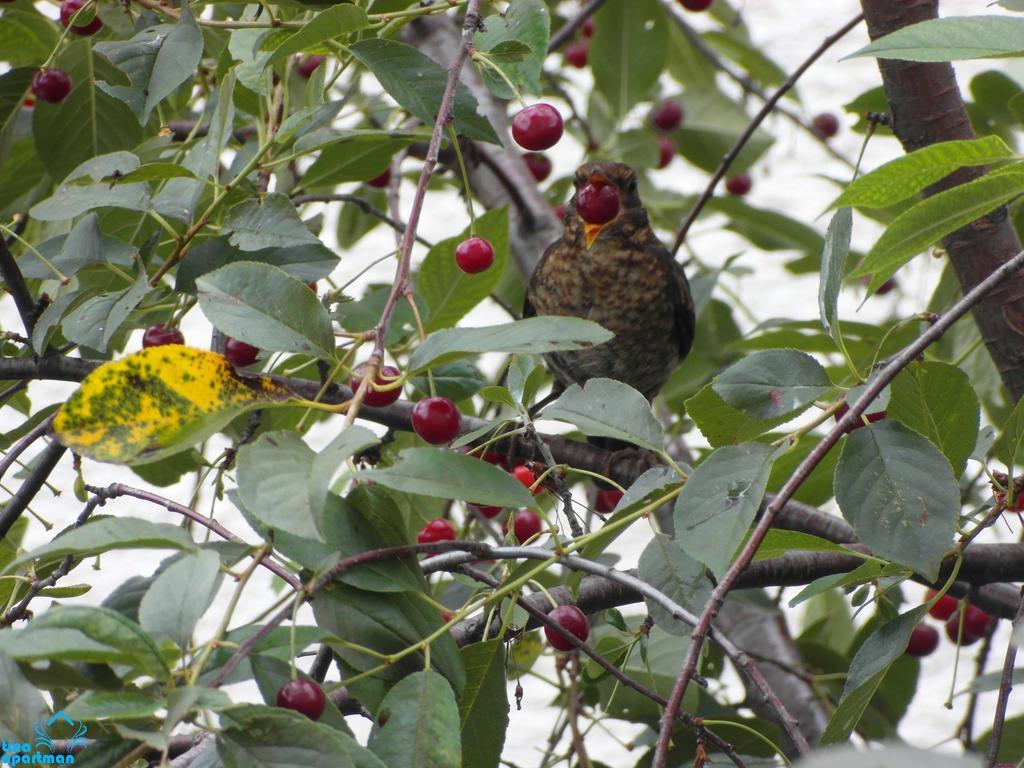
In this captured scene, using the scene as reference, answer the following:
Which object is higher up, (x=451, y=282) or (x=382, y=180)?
(x=382, y=180)

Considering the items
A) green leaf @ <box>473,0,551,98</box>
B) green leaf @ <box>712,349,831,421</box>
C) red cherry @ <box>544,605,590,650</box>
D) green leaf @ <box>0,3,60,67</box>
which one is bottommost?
red cherry @ <box>544,605,590,650</box>

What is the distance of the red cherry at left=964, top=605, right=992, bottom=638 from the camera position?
1.29 meters

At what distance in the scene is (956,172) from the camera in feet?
3.38

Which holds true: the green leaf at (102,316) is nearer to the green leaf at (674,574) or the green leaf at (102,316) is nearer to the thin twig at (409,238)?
the thin twig at (409,238)

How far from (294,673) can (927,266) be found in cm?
127

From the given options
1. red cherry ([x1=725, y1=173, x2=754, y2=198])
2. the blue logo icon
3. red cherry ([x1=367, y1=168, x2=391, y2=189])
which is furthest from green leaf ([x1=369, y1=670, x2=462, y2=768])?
red cherry ([x1=725, y1=173, x2=754, y2=198])

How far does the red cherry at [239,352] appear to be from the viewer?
0.80 meters

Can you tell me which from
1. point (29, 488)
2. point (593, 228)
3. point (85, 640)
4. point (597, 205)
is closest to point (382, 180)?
point (593, 228)

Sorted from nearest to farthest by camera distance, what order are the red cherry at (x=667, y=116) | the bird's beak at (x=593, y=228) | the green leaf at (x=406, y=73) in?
the green leaf at (x=406, y=73) → the bird's beak at (x=593, y=228) → the red cherry at (x=667, y=116)

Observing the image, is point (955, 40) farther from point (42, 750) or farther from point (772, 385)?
point (42, 750)

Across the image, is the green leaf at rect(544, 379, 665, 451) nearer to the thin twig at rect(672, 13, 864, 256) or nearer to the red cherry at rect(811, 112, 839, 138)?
the thin twig at rect(672, 13, 864, 256)

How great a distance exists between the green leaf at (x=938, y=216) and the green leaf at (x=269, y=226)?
38 centimetres

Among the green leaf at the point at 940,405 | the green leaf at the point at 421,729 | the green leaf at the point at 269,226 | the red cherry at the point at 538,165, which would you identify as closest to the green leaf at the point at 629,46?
the red cherry at the point at 538,165

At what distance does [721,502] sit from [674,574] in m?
0.14
